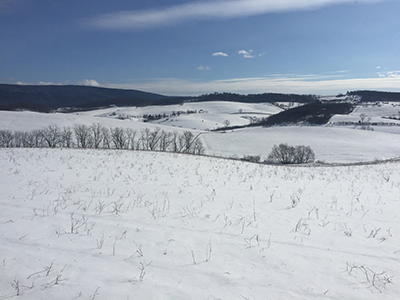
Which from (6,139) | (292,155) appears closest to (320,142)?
(292,155)

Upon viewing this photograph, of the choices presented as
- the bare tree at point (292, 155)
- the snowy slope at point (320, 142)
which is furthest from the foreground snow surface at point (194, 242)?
the snowy slope at point (320, 142)

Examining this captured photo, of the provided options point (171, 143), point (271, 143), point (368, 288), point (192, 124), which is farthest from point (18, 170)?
point (192, 124)

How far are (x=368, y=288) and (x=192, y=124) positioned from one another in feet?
499

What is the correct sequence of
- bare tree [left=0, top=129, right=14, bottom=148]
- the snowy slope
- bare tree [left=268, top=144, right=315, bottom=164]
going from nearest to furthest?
bare tree [left=0, top=129, right=14, bottom=148] → the snowy slope → bare tree [left=268, top=144, right=315, bottom=164]

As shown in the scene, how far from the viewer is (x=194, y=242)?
5027mm

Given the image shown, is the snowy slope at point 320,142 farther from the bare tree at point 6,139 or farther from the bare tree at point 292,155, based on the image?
the bare tree at point 6,139

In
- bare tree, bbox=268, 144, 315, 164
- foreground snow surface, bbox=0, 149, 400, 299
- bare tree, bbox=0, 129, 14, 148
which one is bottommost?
bare tree, bbox=268, 144, 315, 164

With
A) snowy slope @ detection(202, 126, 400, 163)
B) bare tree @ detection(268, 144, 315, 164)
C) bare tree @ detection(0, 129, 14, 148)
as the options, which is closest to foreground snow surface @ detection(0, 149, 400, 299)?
bare tree @ detection(268, 144, 315, 164)

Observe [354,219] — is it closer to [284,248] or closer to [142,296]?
[284,248]

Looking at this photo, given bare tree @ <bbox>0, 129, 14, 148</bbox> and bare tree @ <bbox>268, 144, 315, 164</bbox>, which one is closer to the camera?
bare tree @ <bbox>0, 129, 14, 148</bbox>

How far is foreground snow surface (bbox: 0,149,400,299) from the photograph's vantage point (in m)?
3.71

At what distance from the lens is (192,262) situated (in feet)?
14.2

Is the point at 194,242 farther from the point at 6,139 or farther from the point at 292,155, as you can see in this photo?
the point at 6,139

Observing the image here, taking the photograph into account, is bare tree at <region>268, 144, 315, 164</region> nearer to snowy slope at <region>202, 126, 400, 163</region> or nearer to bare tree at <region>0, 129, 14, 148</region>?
snowy slope at <region>202, 126, 400, 163</region>
